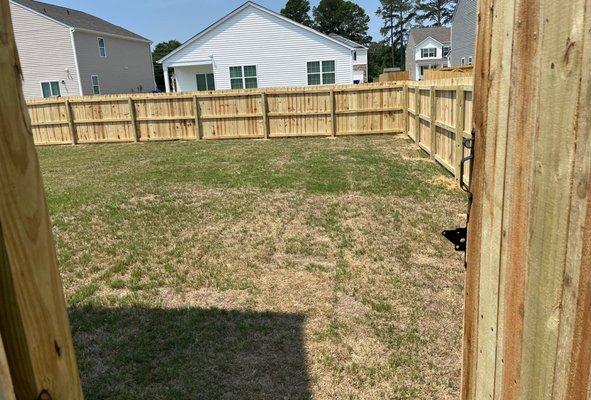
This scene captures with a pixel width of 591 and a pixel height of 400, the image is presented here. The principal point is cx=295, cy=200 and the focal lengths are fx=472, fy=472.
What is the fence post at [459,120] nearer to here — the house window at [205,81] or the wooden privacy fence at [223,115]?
the wooden privacy fence at [223,115]

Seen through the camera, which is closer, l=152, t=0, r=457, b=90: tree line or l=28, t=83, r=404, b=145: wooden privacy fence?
l=28, t=83, r=404, b=145: wooden privacy fence

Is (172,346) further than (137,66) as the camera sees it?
No

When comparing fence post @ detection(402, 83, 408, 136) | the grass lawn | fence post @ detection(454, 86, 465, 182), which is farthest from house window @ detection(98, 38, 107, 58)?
fence post @ detection(454, 86, 465, 182)

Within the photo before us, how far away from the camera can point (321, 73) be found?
2394 centimetres

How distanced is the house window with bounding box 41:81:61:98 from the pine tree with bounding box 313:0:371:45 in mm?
63273

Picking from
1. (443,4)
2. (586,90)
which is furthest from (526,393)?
(443,4)

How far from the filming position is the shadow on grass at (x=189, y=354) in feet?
9.98

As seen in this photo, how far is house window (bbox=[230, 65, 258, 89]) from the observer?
78.9 feet

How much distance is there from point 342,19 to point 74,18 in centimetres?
6237

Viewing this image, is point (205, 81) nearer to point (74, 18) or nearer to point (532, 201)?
point (74, 18)

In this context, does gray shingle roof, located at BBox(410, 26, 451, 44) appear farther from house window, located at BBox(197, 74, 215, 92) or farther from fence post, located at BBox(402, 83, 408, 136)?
fence post, located at BBox(402, 83, 408, 136)

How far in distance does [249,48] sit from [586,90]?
79.5 ft

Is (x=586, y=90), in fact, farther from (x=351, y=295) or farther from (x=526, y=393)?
(x=351, y=295)

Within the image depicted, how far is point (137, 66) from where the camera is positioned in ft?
114
